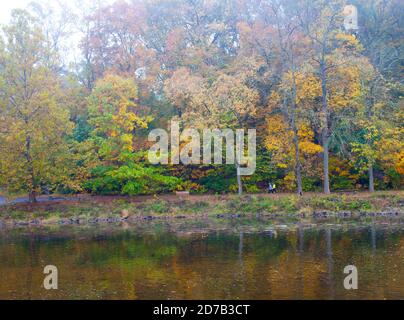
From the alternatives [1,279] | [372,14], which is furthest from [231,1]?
[1,279]

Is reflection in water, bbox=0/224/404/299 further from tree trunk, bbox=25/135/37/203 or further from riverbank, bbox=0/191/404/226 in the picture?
tree trunk, bbox=25/135/37/203

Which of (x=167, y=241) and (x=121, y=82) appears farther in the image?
(x=121, y=82)

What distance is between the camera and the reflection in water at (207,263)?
14578mm

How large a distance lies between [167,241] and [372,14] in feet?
86.0

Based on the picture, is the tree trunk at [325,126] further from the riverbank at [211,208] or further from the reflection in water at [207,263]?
the reflection in water at [207,263]

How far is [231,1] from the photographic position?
43719 mm

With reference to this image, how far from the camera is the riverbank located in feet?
106

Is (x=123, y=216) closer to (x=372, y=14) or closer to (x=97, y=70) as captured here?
(x=97, y=70)

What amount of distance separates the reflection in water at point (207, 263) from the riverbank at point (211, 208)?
5.63 metres

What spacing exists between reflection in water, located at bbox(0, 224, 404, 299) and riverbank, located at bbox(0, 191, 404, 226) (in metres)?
5.63

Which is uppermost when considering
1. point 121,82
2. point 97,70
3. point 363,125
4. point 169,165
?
point 97,70

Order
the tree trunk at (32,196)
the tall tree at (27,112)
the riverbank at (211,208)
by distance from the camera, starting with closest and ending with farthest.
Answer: the riverbank at (211,208)
the tall tree at (27,112)
the tree trunk at (32,196)

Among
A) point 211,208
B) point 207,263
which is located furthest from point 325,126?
point 207,263

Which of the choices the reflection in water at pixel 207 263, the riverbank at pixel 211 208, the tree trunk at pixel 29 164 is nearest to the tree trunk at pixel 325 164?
the riverbank at pixel 211 208
